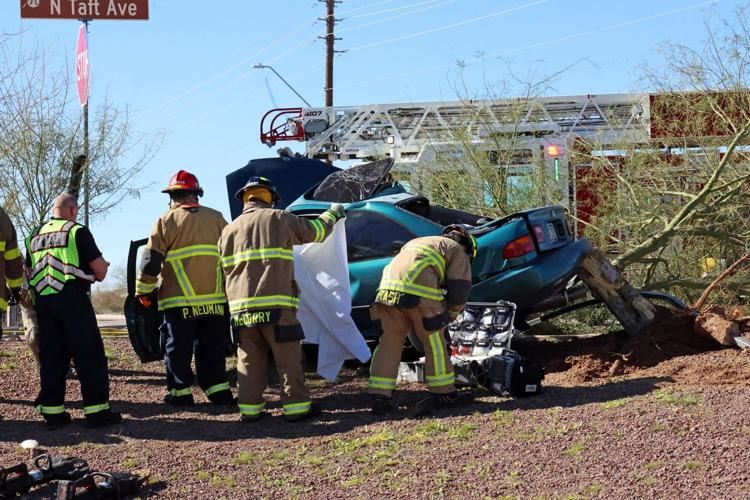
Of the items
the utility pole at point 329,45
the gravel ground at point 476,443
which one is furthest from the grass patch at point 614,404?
the utility pole at point 329,45

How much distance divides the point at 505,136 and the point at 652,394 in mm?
7023

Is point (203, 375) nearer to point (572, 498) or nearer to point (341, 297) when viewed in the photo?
point (341, 297)

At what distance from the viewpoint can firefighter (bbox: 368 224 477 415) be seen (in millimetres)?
7016

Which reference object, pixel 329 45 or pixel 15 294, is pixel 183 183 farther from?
pixel 329 45

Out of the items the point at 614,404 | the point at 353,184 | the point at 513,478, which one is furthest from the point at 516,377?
the point at 353,184

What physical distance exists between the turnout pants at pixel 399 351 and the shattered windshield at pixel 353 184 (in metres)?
2.11

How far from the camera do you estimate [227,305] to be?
7.71 m

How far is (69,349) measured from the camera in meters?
7.00

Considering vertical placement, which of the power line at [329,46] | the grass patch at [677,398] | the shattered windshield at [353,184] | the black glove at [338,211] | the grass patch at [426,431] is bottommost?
the grass patch at [426,431]

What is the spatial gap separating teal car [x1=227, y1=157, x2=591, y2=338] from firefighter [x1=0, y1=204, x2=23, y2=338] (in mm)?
2508

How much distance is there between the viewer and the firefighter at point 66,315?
22.8 feet

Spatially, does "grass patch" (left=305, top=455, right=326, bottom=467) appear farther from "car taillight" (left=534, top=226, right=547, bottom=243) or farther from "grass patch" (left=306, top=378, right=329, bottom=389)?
"car taillight" (left=534, top=226, right=547, bottom=243)

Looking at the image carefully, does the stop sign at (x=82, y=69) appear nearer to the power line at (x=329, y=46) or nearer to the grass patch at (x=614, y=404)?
the grass patch at (x=614, y=404)

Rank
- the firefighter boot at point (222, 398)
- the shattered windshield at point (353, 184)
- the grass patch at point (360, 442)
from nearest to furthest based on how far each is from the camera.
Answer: the grass patch at point (360, 442)
the firefighter boot at point (222, 398)
the shattered windshield at point (353, 184)
